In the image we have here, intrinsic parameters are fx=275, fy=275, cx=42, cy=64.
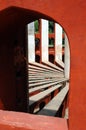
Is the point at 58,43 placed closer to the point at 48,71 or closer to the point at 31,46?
the point at 31,46

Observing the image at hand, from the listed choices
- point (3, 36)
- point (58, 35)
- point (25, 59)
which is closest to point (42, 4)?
point (3, 36)

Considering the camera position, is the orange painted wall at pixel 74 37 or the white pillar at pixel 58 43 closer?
the orange painted wall at pixel 74 37

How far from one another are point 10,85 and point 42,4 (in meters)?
2.77

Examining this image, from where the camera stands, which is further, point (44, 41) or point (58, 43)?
point (58, 43)

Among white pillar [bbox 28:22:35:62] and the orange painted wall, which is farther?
white pillar [bbox 28:22:35:62]

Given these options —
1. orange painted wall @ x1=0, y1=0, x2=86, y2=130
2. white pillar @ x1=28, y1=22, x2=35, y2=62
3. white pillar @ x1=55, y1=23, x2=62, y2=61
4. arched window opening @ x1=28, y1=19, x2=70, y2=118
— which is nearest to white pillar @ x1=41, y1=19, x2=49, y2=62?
arched window opening @ x1=28, y1=19, x2=70, y2=118

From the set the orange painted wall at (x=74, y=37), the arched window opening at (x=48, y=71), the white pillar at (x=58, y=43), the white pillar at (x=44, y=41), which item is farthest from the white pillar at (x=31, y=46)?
the orange painted wall at (x=74, y=37)

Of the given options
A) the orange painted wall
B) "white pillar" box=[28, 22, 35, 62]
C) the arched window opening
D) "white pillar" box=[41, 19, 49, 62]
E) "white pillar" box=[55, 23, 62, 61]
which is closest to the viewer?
the orange painted wall

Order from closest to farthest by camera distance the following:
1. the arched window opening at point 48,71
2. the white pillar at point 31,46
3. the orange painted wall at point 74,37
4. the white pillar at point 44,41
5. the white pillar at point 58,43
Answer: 1. the orange painted wall at point 74,37
2. the arched window opening at point 48,71
3. the white pillar at point 31,46
4. the white pillar at point 44,41
5. the white pillar at point 58,43

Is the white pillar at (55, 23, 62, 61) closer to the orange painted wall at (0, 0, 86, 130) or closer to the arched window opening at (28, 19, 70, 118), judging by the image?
the arched window opening at (28, 19, 70, 118)

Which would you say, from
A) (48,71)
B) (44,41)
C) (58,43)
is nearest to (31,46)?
(44,41)

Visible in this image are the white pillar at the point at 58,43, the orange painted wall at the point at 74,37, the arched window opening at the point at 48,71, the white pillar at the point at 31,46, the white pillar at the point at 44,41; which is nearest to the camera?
the orange painted wall at the point at 74,37

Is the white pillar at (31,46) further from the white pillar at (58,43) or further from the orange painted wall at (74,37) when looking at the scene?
the orange painted wall at (74,37)

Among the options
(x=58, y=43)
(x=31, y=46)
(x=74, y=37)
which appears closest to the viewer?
(x=74, y=37)
